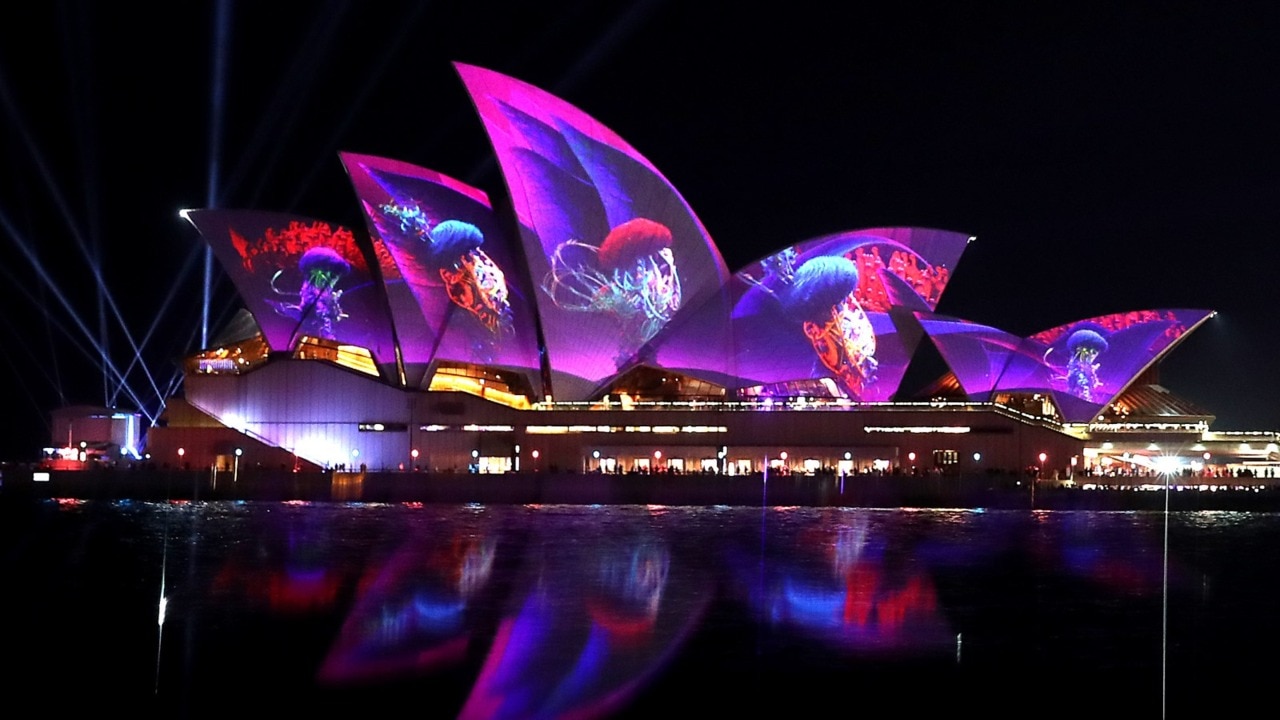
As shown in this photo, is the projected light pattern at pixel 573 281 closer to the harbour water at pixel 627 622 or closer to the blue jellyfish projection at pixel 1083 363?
the blue jellyfish projection at pixel 1083 363

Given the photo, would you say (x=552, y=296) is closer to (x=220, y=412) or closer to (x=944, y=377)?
(x=220, y=412)

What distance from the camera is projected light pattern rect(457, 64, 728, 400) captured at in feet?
143

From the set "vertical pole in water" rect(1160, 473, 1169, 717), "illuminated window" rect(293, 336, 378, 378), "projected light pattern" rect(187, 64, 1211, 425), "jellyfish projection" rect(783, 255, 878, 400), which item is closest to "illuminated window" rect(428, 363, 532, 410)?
"projected light pattern" rect(187, 64, 1211, 425)

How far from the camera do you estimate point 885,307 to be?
5288 cm

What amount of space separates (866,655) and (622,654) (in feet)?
9.41

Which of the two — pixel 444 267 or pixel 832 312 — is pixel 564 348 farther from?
pixel 832 312

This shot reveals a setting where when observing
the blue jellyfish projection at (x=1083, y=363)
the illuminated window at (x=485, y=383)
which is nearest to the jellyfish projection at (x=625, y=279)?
the illuminated window at (x=485, y=383)

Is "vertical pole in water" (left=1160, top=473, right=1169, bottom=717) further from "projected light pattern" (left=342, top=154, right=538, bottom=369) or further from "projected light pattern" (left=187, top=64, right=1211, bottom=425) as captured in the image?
"projected light pattern" (left=342, top=154, right=538, bottom=369)

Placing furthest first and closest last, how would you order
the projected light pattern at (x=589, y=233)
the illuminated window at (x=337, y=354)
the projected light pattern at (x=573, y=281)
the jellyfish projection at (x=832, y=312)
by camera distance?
the jellyfish projection at (x=832, y=312), the illuminated window at (x=337, y=354), the projected light pattern at (x=573, y=281), the projected light pattern at (x=589, y=233)

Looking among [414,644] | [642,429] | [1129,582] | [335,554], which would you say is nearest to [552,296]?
[642,429]

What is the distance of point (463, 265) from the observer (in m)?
47.7

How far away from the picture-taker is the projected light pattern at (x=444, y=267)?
152ft

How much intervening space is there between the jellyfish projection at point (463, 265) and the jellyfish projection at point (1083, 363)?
1000 inches

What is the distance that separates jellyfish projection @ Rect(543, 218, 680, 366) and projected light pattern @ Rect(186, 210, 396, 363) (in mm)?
7713
